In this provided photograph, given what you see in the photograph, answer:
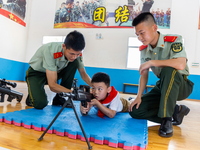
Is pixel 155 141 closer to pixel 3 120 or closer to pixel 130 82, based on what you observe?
pixel 3 120

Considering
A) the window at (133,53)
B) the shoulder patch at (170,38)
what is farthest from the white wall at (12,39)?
the shoulder patch at (170,38)

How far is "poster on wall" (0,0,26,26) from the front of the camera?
5.84 meters

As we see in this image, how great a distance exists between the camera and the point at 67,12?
6.96 m

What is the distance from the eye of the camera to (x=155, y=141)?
3.71 ft

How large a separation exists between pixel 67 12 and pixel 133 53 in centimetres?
339

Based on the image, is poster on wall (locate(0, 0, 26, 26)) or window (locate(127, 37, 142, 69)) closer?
poster on wall (locate(0, 0, 26, 26))

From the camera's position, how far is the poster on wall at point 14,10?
5.84m

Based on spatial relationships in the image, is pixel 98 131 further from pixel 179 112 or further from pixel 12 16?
pixel 12 16

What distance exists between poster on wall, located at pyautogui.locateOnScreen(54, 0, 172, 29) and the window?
659mm

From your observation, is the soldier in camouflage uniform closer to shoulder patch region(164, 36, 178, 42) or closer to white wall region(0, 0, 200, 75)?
white wall region(0, 0, 200, 75)

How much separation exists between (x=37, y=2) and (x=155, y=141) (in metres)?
8.09

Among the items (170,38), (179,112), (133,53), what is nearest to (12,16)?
(133,53)

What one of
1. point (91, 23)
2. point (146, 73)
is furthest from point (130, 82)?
point (146, 73)

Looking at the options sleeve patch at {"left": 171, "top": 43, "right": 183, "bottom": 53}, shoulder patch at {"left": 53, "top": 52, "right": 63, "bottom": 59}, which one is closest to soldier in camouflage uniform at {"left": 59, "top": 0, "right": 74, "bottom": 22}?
shoulder patch at {"left": 53, "top": 52, "right": 63, "bottom": 59}
